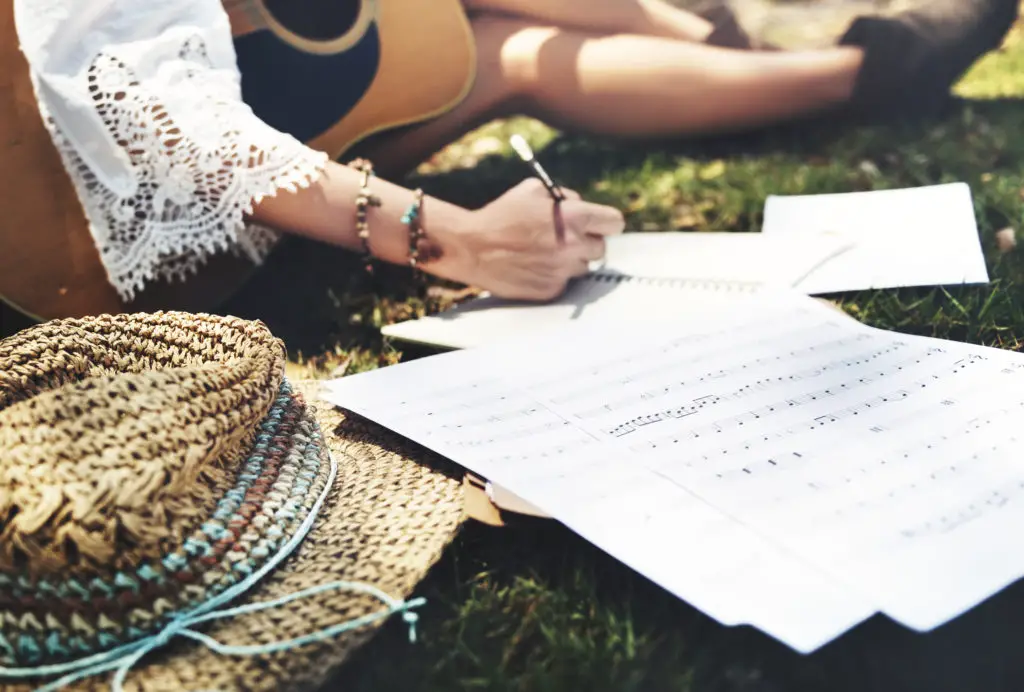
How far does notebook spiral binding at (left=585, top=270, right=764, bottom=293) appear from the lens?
1.04 m

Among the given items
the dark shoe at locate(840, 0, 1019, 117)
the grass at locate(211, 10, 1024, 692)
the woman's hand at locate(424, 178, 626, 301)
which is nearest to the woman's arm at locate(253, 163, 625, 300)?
the woman's hand at locate(424, 178, 626, 301)

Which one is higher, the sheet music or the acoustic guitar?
the acoustic guitar

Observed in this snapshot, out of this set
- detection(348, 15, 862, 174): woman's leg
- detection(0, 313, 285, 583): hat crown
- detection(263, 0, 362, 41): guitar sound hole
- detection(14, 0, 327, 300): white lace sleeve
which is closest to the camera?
detection(0, 313, 285, 583): hat crown

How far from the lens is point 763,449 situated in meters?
0.69

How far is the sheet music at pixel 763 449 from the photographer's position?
557 mm

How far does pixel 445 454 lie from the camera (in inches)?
28.5

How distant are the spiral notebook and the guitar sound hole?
1.59 feet

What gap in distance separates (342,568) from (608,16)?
51.2 inches

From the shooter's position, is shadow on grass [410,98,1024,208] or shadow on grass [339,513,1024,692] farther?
shadow on grass [410,98,1024,208]

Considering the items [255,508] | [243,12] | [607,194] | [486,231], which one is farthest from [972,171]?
[255,508]

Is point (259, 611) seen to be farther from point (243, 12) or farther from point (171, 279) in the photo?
point (243, 12)

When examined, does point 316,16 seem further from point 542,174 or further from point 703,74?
point 703,74

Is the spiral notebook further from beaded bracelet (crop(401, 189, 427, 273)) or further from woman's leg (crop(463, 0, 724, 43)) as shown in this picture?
woman's leg (crop(463, 0, 724, 43))

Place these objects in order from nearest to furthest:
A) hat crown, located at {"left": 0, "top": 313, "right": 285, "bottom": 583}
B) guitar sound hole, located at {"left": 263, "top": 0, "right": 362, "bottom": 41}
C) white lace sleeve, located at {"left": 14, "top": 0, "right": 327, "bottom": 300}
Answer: hat crown, located at {"left": 0, "top": 313, "right": 285, "bottom": 583} → white lace sleeve, located at {"left": 14, "top": 0, "right": 327, "bottom": 300} → guitar sound hole, located at {"left": 263, "top": 0, "right": 362, "bottom": 41}
